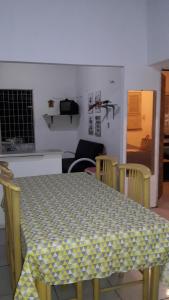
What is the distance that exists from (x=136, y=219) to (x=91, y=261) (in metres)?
0.34

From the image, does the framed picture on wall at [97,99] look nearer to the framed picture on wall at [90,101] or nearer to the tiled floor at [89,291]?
the framed picture on wall at [90,101]

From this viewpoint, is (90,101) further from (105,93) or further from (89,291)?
(89,291)

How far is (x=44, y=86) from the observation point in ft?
18.4

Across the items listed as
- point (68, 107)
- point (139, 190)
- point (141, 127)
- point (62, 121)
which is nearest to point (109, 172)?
point (139, 190)

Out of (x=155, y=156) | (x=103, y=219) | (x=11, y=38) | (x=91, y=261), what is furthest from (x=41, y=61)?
(x=91, y=261)

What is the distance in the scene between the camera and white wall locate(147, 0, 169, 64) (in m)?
2.91

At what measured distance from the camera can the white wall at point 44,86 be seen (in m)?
5.39

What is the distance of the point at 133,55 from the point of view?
→ 3287 millimetres

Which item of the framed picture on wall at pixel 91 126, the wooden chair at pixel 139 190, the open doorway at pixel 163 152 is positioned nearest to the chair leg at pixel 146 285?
the wooden chair at pixel 139 190

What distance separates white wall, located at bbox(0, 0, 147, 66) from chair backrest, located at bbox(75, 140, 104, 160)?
1485mm

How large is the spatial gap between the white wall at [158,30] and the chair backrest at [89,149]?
1.58m

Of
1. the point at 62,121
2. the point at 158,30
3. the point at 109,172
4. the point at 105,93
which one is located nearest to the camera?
the point at 109,172

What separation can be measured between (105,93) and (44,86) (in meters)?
1.91

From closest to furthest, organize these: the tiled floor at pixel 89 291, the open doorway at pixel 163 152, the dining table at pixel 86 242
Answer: the dining table at pixel 86 242 → the tiled floor at pixel 89 291 → the open doorway at pixel 163 152
